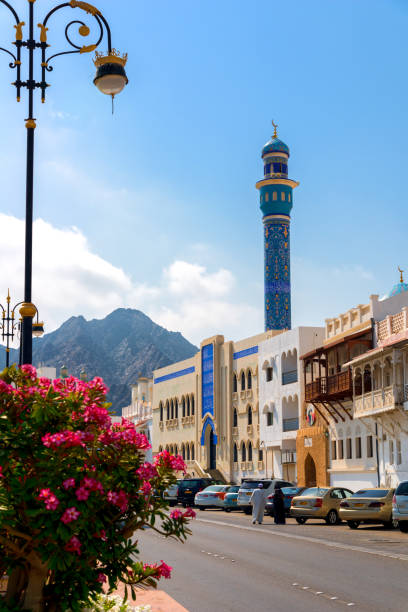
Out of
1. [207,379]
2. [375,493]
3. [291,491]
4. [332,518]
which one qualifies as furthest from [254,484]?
[207,379]

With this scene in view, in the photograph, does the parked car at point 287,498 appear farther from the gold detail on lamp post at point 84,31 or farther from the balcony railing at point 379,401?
the gold detail on lamp post at point 84,31

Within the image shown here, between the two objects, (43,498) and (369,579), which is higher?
(43,498)

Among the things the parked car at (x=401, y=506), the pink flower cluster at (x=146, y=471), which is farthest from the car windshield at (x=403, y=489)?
the pink flower cluster at (x=146, y=471)

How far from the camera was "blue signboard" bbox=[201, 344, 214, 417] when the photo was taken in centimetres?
6556

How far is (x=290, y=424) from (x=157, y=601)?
41.9 metres

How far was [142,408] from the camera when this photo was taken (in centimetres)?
8900

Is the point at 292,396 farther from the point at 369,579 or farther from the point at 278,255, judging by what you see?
the point at 369,579

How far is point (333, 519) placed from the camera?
31422 mm

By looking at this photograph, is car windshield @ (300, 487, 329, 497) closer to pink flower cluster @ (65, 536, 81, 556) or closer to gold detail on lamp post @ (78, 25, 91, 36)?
gold detail on lamp post @ (78, 25, 91, 36)

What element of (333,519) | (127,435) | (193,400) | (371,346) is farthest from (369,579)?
(193,400)

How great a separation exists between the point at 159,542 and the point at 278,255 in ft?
193

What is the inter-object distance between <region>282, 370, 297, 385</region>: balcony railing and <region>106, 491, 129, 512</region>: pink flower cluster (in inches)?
1809

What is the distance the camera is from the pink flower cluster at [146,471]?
688 cm

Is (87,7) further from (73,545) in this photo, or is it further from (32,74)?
(73,545)
